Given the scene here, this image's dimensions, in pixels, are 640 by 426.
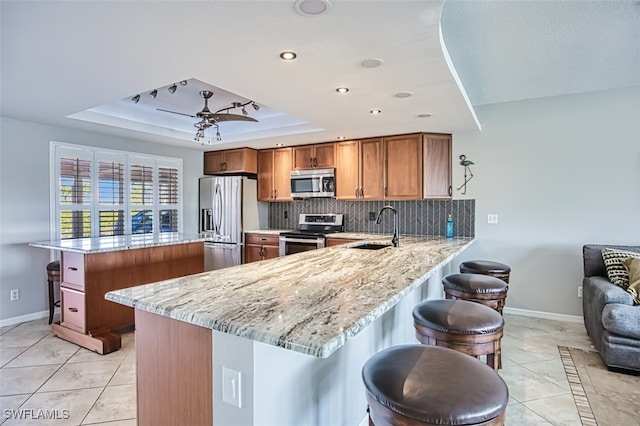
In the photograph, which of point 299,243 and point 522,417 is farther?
point 299,243

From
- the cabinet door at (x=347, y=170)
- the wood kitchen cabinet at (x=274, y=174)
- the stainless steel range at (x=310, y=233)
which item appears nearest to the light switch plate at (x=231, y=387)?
the stainless steel range at (x=310, y=233)

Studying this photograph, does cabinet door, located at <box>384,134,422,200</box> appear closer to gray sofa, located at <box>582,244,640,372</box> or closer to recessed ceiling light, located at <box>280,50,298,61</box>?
gray sofa, located at <box>582,244,640,372</box>

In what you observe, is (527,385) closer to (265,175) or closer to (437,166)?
(437,166)

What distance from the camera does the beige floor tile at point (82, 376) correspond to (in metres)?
2.51

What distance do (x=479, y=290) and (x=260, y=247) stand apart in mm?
3537

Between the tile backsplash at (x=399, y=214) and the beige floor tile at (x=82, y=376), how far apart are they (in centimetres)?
338

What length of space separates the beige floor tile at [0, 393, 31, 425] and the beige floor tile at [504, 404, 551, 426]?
3.08 m

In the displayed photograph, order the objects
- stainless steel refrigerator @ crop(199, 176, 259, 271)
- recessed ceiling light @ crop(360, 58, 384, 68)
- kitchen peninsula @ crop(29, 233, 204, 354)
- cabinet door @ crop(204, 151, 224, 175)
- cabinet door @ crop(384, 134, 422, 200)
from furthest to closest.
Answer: cabinet door @ crop(204, 151, 224, 175) → stainless steel refrigerator @ crop(199, 176, 259, 271) → cabinet door @ crop(384, 134, 422, 200) → kitchen peninsula @ crop(29, 233, 204, 354) → recessed ceiling light @ crop(360, 58, 384, 68)

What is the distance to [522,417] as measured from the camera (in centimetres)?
217

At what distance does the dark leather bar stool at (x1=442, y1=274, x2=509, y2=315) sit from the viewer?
234 centimetres

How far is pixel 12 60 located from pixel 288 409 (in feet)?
9.28

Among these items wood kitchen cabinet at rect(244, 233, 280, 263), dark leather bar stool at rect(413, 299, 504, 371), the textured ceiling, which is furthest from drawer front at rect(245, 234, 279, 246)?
dark leather bar stool at rect(413, 299, 504, 371)

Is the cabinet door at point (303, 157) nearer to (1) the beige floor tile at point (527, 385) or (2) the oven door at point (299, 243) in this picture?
(2) the oven door at point (299, 243)

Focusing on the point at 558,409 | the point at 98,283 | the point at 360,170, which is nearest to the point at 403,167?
the point at 360,170
